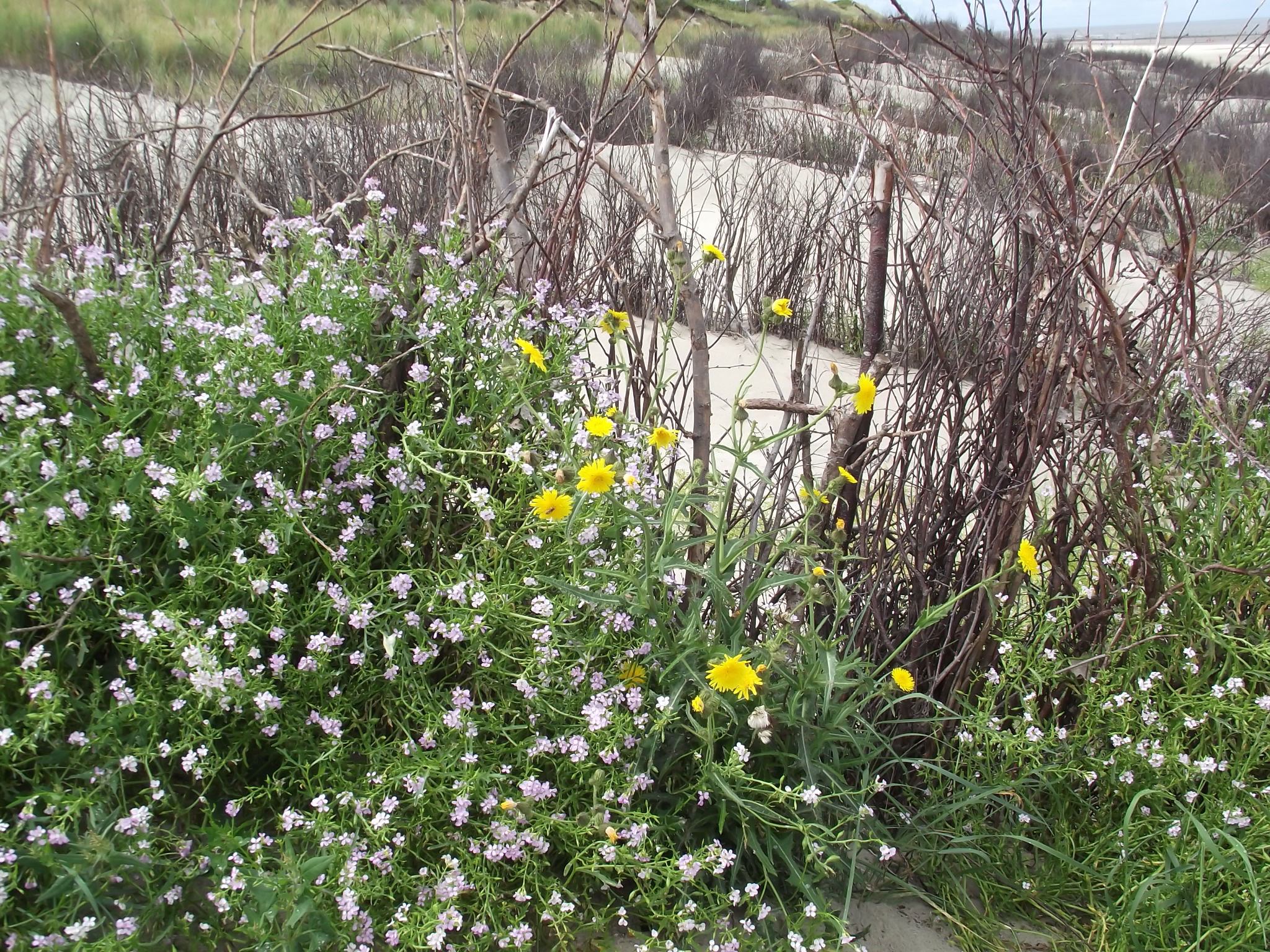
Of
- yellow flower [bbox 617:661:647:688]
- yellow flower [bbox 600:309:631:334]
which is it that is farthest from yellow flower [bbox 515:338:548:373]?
yellow flower [bbox 617:661:647:688]

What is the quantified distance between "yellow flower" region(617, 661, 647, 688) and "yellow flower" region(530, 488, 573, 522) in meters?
0.32

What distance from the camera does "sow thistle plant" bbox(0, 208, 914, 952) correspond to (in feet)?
4.37

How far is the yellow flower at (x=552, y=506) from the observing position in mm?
1470

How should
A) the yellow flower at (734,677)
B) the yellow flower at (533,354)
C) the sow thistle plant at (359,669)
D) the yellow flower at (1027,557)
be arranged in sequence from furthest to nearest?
the yellow flower at (1027,557) < the yellow flower at (533,354) < the yellow flower at (734,677) < the sow thistle plant at (359,669)

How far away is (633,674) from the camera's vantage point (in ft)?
5.30

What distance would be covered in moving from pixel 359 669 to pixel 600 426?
23.3 inches

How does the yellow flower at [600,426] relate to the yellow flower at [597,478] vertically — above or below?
above

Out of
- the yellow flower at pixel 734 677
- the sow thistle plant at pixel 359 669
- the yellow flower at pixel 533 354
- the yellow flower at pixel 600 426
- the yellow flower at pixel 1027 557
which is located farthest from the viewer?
the yellow flower at pixel 1027 557

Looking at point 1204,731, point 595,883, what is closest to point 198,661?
point 595,883

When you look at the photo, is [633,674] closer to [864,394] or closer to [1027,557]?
[864,394]

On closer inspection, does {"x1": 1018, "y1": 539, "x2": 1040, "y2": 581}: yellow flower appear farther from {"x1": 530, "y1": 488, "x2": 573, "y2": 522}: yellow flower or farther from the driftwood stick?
the driftwood stick

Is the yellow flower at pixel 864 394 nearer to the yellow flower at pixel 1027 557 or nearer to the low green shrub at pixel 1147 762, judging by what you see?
the yellow flower at pixel 1027 557

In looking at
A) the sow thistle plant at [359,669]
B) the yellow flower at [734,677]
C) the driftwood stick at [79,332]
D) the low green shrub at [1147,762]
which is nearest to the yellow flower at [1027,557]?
the low green shrub at [1147,762]

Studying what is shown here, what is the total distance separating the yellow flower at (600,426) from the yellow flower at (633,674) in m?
0.41
